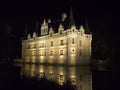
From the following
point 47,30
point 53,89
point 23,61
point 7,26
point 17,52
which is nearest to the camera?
point 53,89

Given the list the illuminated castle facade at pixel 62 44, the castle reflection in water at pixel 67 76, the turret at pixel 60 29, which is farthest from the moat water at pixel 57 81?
the turret at pixel 60 29

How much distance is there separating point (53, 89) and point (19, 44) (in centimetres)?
6406

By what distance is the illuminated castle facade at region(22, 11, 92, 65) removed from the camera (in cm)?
4434

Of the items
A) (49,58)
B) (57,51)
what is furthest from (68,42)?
(49,58)

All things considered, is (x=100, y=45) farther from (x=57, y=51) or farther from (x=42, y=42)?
(x=42, y=42)

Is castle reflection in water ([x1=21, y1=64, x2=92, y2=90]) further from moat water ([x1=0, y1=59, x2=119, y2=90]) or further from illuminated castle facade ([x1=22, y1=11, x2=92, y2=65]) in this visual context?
illuminated castle facade ([x1=22, y1=11, x2=92, y2=65])

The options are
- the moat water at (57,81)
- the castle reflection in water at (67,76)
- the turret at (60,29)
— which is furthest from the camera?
the turret at (60,29)

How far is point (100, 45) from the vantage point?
5009 centimetres

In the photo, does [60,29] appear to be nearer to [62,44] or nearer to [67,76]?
[62,44]

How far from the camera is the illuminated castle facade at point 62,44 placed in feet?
145

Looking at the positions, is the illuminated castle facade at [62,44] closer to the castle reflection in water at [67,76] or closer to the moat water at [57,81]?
the castle reflection in water at [67,76]

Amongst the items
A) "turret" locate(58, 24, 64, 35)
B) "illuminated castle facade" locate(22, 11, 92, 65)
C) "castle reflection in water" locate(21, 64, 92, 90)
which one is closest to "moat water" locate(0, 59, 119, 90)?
"castle reflection in water" locate(21, 64, 92, 90)

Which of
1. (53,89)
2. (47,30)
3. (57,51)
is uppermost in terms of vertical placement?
(47,30)

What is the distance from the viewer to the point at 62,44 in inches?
1859
